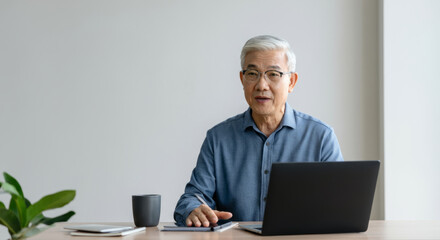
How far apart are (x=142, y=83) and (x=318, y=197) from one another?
7.09 ft

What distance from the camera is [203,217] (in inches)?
66.2

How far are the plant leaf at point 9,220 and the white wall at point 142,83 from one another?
2.08m

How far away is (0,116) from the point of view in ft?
11.3

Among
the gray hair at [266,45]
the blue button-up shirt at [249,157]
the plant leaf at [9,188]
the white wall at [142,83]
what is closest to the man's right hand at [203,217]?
the blue button-up shirt at [249,157]

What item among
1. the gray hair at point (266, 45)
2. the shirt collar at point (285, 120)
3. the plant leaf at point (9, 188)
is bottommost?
the plant leaf at point (9, 188)

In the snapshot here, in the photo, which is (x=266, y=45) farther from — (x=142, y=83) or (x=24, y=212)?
(x=142, y=83)

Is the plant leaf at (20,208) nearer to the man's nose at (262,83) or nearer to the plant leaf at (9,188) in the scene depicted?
the plant leaf at (9,188)

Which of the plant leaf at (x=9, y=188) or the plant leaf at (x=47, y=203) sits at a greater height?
the plant leaf at (x=9, y=188)

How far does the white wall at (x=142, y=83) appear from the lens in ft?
10.8
